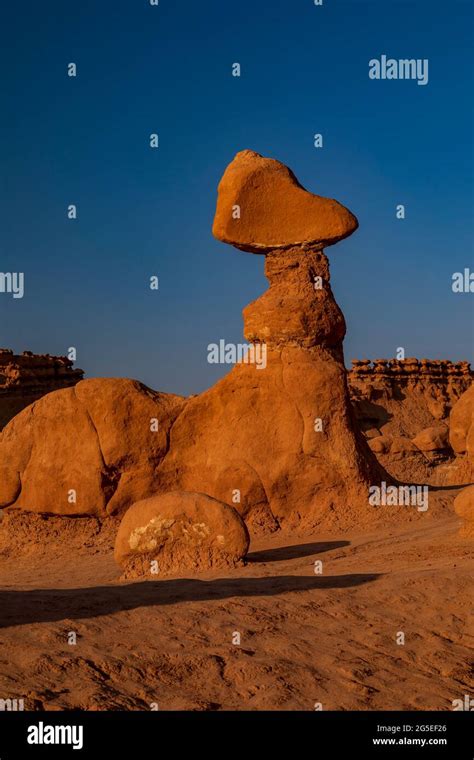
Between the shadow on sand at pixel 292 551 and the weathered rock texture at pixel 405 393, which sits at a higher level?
the weathered rock texture at pixel 405 393

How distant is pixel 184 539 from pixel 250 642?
3283mm

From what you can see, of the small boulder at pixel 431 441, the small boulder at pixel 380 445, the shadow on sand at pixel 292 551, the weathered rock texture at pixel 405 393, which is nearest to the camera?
the shadow on sand at pixel 292 551

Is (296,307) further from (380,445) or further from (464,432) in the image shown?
(380,445)

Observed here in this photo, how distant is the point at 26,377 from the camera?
110 ft

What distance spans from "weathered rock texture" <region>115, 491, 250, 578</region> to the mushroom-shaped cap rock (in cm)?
516

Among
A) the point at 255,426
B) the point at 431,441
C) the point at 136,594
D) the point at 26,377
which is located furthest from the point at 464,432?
the point at 26,377

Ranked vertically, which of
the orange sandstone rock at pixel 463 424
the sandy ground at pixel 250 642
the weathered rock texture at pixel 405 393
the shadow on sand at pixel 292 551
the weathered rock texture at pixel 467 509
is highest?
the weathered rock texture at pixel 405 393

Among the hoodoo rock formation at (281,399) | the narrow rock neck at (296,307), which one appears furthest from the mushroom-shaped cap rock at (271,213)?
the narrow rock neck at (296,307)

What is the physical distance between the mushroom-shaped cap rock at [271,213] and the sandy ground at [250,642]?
5726mm

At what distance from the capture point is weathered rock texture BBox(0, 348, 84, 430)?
32.3 m

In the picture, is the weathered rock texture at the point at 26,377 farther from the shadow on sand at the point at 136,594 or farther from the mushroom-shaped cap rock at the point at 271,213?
the shadow on sand at the point at 136,594

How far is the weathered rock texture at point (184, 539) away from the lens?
359 inches

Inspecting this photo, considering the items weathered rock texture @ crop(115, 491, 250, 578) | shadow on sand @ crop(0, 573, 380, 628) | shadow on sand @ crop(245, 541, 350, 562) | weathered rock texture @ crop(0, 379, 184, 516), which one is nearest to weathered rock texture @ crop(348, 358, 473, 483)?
weathered rock texture @ crop(0, 379, 184, 516)
